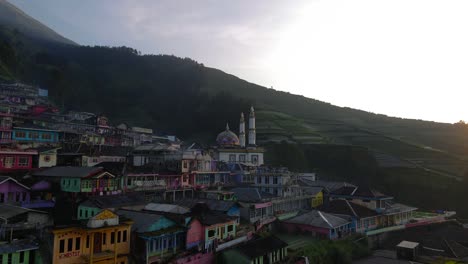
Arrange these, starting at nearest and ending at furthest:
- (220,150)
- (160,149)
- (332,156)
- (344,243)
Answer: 1. (344,243)
2. (160,149)
3. (220,150)
4. (332,156)

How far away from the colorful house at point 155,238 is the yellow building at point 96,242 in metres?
0.87

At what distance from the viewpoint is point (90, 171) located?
119 feet

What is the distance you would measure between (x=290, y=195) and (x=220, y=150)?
70.4ft

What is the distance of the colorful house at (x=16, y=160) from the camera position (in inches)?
1494

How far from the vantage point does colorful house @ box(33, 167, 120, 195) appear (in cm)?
3569

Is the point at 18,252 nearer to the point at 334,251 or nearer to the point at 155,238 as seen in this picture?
the point at 155,238

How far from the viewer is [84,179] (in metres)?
35.6

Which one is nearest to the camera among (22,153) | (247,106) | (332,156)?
(22,153)

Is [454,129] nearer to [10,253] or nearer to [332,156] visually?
[332,156]

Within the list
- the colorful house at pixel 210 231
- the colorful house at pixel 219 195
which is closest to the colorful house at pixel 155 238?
the colorful house at pixel 210 231

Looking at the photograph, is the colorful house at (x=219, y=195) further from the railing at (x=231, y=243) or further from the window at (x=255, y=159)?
the window at (x=255, y=159)

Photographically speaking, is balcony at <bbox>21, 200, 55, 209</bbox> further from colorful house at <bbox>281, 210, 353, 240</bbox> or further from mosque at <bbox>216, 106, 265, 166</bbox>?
mosque at <bbox>216, 106, 265, 166</bbox>

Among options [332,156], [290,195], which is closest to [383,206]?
[290,195]

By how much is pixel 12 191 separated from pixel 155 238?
1531 centimetres
